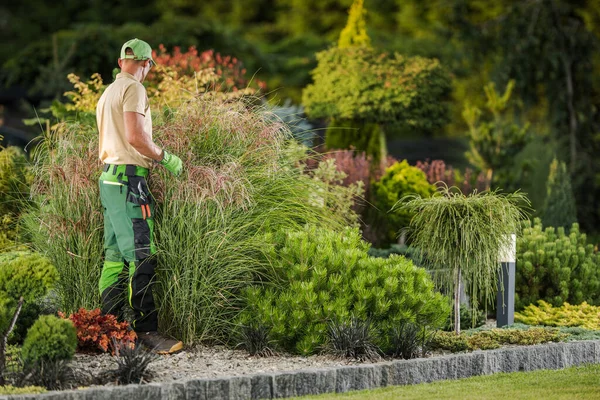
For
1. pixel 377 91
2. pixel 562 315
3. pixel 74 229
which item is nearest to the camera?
pixel 74 229

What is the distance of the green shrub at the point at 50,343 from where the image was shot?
5477 millimetres

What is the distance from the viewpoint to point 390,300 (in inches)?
267

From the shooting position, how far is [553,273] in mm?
8961

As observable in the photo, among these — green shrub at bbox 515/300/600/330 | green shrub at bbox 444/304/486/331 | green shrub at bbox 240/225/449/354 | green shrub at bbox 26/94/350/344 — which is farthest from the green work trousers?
green shrub at bbox 515/300/600/330

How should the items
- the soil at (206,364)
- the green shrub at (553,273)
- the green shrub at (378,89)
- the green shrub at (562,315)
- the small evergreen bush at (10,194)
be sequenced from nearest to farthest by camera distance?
1. the soil at (206,364)
2. the green shrub at (562,315)
3. the small evergreen bush at (10,194)
4. the green shrub at (553,273)
5. the green shrub at (378,89)

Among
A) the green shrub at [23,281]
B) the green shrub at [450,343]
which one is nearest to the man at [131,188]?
the green shrub at [23,281]

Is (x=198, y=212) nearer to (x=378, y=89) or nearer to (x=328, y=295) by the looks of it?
(x=328, y=295)

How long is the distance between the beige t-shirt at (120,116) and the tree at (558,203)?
6256 millimetres

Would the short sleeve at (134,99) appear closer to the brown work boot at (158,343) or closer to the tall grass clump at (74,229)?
the tall grass clump at (74,229)

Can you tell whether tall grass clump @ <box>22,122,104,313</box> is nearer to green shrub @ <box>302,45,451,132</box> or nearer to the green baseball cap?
the green baseball cap

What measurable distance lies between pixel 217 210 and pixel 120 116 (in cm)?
91

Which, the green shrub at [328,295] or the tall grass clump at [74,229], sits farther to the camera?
the tall grass clump at [74,229]

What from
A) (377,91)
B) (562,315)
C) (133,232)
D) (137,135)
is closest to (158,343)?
(133,232)

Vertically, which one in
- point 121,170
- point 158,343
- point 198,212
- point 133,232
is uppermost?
point 121,170
